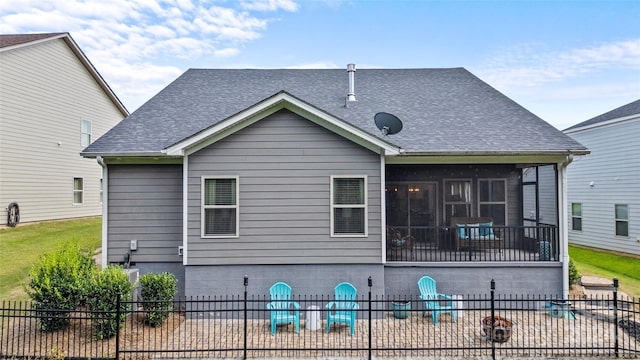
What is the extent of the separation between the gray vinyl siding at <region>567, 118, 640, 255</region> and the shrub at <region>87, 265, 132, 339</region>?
19.4m

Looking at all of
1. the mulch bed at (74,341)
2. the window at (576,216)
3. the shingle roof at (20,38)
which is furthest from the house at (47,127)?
the window at (576,216)

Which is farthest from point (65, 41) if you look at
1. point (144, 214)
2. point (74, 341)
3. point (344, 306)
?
point (344, 306)

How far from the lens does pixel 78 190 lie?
19.9 m

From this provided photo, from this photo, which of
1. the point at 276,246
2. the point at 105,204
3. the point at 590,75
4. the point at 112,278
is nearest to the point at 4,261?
the point at 105,204

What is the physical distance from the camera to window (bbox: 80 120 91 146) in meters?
20.3

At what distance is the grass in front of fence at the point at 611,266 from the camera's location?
434 inches

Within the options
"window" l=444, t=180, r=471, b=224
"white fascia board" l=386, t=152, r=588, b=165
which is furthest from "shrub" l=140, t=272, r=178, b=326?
"window" l=444, t=180, r=471, b=224

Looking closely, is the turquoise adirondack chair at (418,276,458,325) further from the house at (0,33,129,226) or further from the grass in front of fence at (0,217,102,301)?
the house at (0,33,129,226)

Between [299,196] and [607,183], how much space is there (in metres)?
16.2

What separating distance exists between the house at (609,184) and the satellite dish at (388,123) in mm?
12562

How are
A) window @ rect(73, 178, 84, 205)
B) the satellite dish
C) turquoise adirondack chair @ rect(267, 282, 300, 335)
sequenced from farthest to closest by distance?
window @ rect(73, 178, 84, 205)
the satellite dish
turquoise adirondack chair @ rect(267, 282, 300, 335)

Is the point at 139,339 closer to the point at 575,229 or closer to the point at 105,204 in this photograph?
the point at 105,204

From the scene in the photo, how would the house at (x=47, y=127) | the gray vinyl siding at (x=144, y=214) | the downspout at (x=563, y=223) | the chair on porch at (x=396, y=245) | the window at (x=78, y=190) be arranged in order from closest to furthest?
the downspout at (x=563, y=223), the gray vinyl siding at (x=144, y=214), the chair on porch at (x=396, y=245), the house at (x=47, y=127), the window at (x=78, y=190)

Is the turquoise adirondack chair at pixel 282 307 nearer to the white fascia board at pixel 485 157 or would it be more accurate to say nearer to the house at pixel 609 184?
the white fascia board at pixel 485 157
